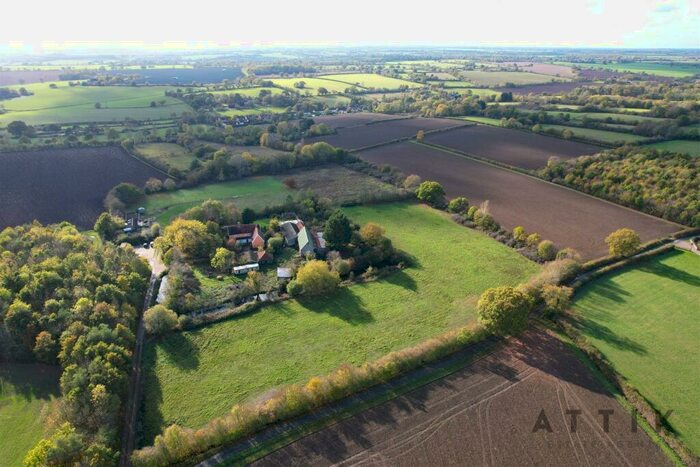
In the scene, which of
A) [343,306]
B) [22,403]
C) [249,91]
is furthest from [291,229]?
[249,91]

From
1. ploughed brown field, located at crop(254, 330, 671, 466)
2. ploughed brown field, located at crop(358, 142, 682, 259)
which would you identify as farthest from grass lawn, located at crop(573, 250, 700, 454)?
ploughed brown field, located at crop(358, 142, 682, 259)

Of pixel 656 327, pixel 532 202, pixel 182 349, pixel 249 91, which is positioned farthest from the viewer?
pixel 249 91

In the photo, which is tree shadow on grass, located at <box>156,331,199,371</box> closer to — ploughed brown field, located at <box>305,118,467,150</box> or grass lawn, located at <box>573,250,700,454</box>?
grass lawn, located at <box>573,250,700,454</box>

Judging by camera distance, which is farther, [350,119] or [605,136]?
[350,119]

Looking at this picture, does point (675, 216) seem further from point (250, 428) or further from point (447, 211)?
point (250, 428)

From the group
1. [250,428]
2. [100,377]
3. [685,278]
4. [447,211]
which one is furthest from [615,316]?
[100,377]

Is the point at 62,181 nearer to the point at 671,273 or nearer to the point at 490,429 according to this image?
the point at 490,429
